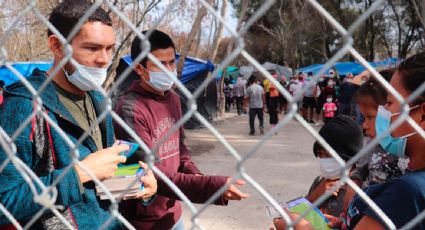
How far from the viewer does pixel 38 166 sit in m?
1.26

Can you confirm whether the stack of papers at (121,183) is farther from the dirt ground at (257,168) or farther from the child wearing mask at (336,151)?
the dirt ground at (257,168)

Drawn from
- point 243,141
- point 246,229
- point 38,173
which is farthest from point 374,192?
point 243,141

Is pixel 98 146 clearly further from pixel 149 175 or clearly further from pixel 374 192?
pixel 374 192

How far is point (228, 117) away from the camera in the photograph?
1407cm

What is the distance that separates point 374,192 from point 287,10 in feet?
90.3

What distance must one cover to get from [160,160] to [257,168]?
4536 mm

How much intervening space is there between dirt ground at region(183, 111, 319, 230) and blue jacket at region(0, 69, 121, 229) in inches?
111

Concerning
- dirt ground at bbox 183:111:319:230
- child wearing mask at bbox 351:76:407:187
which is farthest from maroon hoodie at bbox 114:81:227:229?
dirt ground at bbox 183:111:319:230

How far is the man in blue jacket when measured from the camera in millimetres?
1136

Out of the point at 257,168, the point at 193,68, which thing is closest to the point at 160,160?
the point at 257,168

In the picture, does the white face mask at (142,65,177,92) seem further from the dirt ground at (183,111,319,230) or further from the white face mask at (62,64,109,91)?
the dirt ground at (183,111,319,230)

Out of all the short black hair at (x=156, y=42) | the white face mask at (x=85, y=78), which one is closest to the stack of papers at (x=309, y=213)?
the white face mask at (x=85, y=78)

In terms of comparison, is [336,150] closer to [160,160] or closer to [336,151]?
[336,151]

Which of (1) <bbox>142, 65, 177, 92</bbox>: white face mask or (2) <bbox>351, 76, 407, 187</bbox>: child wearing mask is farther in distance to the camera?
(1) <bbox>142, 65, 177, 92</bbox>: white face mask
